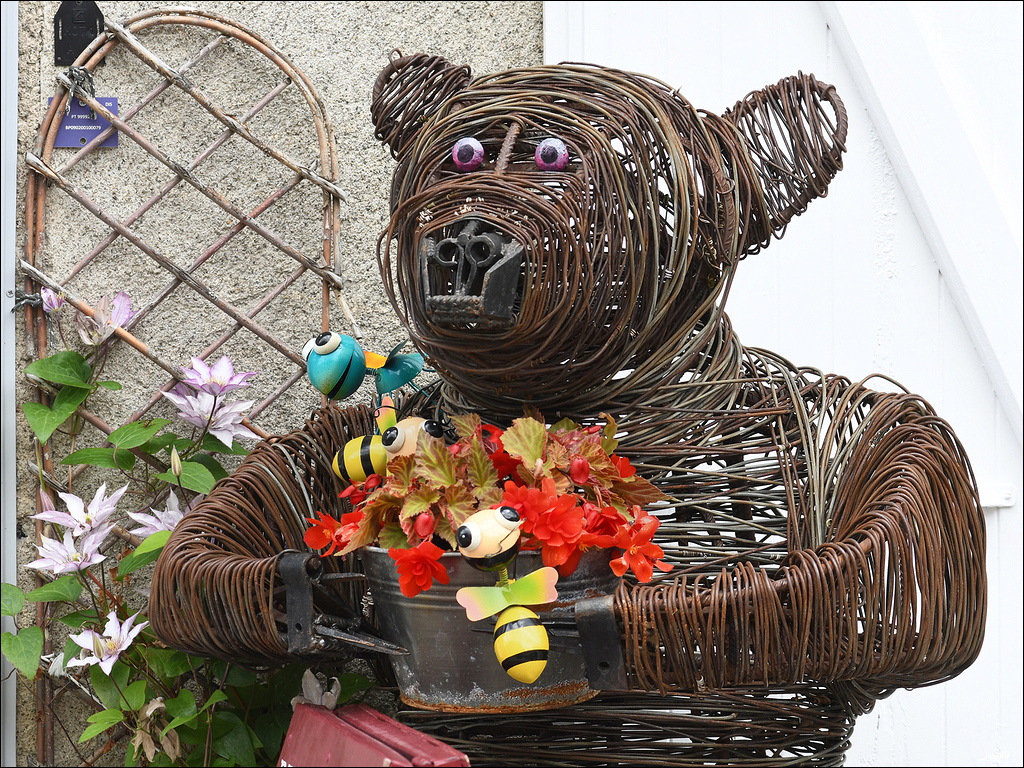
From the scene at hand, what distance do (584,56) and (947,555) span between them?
88 cm

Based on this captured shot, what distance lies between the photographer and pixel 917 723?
1340 mm

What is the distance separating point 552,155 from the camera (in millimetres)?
760

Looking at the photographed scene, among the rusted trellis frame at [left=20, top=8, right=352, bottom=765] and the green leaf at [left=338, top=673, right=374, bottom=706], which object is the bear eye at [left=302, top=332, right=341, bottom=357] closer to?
the rusted trellis frame at [left=20, top=8, right=352, bottom=765]

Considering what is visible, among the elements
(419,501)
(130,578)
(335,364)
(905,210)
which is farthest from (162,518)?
(905,210)

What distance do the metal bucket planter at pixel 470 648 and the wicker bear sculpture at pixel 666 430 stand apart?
5 centimetres

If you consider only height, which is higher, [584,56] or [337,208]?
[584,56]

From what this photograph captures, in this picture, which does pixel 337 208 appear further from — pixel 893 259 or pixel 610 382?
pixel 893 259

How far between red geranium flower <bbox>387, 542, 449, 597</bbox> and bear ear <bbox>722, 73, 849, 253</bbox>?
1.40 feet

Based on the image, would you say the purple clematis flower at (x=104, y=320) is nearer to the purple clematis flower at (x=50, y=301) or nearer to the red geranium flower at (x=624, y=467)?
the purple clematis flower at (x=50, y=301)

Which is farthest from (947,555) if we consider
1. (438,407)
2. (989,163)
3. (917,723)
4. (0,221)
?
(0,221)

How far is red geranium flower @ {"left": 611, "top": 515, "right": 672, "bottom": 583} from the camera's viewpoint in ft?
2.41

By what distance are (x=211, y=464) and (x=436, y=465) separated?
0.55m

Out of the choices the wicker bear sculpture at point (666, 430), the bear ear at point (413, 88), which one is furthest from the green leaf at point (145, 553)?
the bear ear at point (413, 88)

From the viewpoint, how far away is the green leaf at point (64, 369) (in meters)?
1.17
